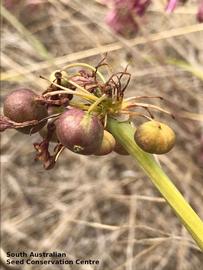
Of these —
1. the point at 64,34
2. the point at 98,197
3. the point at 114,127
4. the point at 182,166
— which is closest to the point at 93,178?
the point at 98,197

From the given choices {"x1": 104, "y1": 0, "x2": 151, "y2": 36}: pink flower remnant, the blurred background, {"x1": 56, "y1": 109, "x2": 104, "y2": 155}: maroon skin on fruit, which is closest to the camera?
{"x1": 56, "y1": 109, "x2": 104, "y2": 155}: maroon skin on fruit

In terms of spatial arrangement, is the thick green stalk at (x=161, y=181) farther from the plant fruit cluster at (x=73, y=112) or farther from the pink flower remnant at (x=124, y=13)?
the pink flower remnant at (x=124, y=13)

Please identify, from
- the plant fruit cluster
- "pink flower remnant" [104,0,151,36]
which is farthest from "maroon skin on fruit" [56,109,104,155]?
"pink flower remnant" [104,0,151,36]

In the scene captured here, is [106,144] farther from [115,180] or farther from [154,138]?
[115,180]

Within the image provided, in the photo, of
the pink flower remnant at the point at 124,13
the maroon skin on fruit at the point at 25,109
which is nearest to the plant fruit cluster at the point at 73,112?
the maroon skin on fruit at the point at 25,109

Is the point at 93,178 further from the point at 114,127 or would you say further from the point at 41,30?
the point at 114,127

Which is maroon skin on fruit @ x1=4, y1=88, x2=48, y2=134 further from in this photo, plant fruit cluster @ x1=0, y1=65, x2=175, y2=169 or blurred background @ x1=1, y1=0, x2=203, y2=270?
blurred background @ x1=1, y1=0, x2=203, y2=270
